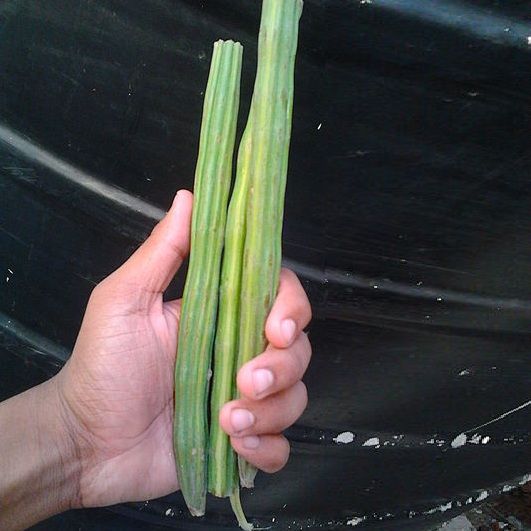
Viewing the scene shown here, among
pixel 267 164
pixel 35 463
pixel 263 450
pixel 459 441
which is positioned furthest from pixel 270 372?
pixel 459 441

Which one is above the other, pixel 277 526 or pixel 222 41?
pixel 222 41

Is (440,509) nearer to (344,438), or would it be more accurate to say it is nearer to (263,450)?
(344,438)

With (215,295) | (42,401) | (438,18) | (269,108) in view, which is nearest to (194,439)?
(215,295)

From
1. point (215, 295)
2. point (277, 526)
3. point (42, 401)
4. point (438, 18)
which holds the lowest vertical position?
point (277, 526)

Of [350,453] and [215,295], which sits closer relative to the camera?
[215,295]

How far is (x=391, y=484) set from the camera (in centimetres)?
133

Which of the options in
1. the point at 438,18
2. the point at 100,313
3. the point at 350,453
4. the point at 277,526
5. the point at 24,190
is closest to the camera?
the point at 438,18

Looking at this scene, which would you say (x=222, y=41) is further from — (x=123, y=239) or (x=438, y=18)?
(x=123, y=239)

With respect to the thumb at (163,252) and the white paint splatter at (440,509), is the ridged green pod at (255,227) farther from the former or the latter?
the white paint splatter at (440,509)

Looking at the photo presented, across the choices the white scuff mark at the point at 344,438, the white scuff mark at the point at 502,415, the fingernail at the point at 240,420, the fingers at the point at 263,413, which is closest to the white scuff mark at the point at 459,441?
the white scuff mark at the point at 502,415

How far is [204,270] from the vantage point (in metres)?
0.84

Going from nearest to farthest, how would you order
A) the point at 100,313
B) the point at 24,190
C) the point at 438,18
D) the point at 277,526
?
the point at 438,18 < the point at 100,313 < the point at 24,190 < the point at 277,526

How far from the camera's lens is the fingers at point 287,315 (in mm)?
798

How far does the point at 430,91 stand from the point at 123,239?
0.49m
